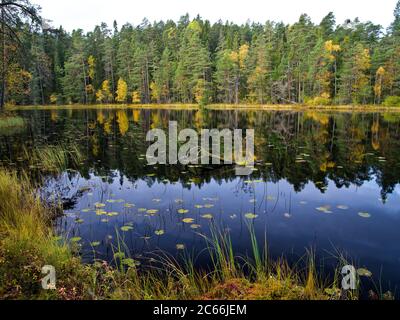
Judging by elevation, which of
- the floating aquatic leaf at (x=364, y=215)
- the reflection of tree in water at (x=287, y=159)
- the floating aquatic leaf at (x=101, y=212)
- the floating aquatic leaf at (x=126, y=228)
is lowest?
the floating aquatic leaf at (x=364, y=215)

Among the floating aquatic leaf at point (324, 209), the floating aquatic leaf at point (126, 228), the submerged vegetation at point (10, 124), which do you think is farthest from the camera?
the submerged vegetation at point (10, 124)

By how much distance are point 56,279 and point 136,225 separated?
8.93 feet

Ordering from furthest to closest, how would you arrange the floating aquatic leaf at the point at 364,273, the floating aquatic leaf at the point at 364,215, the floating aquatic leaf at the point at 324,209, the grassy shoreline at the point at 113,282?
the floating aquatic leaf at the point at 324,209
the floating aquatic leaf at the point at 364,215
the floating aquatic leaf at the point at 364,273
the grassy shoreline at the point at 113,282

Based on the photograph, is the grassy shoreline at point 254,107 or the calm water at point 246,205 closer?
the calm water at point 246,205

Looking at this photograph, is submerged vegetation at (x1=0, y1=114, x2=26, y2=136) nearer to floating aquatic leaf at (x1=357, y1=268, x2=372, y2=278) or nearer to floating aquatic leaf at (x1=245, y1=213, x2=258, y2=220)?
floating aquatic leaf at (x1=245, y1=213, x2=258, y2=220)

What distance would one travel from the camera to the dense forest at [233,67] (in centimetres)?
4669

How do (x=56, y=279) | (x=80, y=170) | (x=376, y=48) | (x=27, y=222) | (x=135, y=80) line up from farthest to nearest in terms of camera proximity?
(x=135, y=80) → (x=376, y=48) → (x=80, y=170) → (x=27, y=222) → (x=56, y=279)

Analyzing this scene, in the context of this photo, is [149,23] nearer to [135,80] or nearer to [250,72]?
[135,80]

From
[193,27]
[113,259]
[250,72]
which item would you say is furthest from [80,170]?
[193,27]

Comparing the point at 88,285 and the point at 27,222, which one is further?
the point at 27,222

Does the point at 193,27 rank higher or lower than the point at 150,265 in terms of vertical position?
higher

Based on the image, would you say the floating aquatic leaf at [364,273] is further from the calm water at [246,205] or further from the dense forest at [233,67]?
the dense forest at [233,67]

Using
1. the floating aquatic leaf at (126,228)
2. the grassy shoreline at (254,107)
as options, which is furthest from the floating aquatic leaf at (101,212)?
the grassy shoreline at (254,107)

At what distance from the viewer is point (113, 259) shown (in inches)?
212
